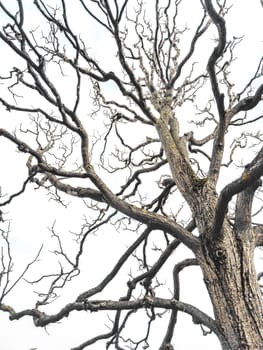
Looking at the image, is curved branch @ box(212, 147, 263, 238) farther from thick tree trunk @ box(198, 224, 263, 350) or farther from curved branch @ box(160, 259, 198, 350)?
curved branch @ box(160, 259, 198, 350)

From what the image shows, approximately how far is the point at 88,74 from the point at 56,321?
9.72 ft

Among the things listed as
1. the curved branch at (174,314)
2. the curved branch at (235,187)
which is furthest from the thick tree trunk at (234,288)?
the curved branch at (174,314)

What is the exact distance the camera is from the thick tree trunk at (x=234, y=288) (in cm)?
272

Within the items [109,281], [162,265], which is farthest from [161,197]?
[109,281]

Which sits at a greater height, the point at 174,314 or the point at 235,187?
the point at 235,187

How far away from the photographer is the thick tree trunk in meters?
2.72

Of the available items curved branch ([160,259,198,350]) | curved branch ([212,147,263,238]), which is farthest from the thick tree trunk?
curved branch ([160,259,198,350])

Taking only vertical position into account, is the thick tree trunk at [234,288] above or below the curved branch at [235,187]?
below

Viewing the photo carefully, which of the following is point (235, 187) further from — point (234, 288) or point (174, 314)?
point (174, 314)

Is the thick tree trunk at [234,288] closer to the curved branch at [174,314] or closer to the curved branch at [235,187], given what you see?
the curved branch at [235,187]

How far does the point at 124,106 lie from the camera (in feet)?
20.9

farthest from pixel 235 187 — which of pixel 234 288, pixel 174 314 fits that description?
pixel 174 314

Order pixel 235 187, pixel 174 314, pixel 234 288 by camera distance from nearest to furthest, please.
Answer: pixel 235 187
pixel 234 288
pixel 174 314

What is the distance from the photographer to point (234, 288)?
2.94m
